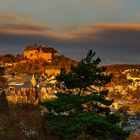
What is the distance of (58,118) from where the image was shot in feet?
120

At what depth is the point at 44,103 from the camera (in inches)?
1422

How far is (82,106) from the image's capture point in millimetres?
37062

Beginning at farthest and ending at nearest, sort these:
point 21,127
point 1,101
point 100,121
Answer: point 1,101, point 21,127, point 100,121

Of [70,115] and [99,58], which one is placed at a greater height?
[99,58]

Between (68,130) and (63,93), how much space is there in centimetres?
306

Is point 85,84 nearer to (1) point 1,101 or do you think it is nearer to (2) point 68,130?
(2) point 68,130

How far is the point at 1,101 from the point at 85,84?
98.4ft

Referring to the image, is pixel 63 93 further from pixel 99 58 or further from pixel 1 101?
pixel 1 101

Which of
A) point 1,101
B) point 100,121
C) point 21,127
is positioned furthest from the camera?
point 1,101

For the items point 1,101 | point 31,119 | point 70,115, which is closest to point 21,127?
point 31,119

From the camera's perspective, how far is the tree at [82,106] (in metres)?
35.7

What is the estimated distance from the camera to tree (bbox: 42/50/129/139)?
3572cm

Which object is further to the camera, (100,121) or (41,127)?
(41,127)

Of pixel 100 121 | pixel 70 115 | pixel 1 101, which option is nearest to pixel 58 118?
pixel 70 115
